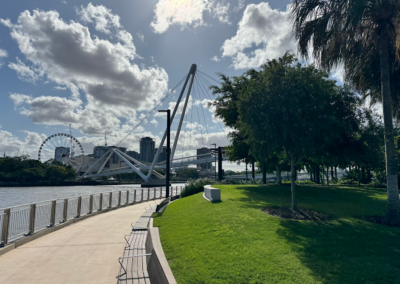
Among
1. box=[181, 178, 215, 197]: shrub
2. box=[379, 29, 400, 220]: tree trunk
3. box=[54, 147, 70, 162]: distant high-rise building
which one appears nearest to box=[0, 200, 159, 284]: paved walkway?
box=[379, 29, 400, 220]: tree trunk

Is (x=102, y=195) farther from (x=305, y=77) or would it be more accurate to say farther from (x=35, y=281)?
(x=305, y=77)

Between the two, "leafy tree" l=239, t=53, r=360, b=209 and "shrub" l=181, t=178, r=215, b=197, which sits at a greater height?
"leafy tree" l=239, t=53, r=360, b=209

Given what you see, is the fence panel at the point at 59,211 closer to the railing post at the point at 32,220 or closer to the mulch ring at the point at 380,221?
the railing post at the point at 32,220

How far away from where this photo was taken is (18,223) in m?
8.67

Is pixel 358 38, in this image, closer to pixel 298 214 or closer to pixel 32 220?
pixel 298 214

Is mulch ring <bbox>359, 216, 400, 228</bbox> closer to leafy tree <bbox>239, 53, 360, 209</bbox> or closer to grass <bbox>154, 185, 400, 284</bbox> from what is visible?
grass <bbox>154, 185, 400, 284</bbox>

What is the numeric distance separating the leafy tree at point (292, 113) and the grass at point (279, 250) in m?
3.13

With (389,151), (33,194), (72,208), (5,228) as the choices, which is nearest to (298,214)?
(389,151)

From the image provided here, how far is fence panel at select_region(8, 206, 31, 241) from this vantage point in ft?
27.3

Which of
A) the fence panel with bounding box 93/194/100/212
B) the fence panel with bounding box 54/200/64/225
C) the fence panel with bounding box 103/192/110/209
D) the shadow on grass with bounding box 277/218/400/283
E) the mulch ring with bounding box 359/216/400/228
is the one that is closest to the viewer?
the shadow on grass with bounding box 277/218/400/283

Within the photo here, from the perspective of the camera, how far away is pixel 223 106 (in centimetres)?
2683

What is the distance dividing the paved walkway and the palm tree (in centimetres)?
880

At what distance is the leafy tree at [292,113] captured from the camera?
416 inches

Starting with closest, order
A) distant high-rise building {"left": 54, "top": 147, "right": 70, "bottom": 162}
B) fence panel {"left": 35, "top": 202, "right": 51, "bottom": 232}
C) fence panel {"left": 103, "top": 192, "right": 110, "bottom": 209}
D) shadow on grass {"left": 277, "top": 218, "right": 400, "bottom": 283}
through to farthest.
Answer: shadow on grass {"left": 277, "top": 218, "right": 400, "bottom": 283}, fence panel {"left": 35, "top": 202, "right": 51, "bottom": 232}, fence panel {"left": 103, "top": 192, "right": 110, "bottom": 209}, distant high-rise building {"left": 54, "top": 147, "right": 70, "bottom": 162}
